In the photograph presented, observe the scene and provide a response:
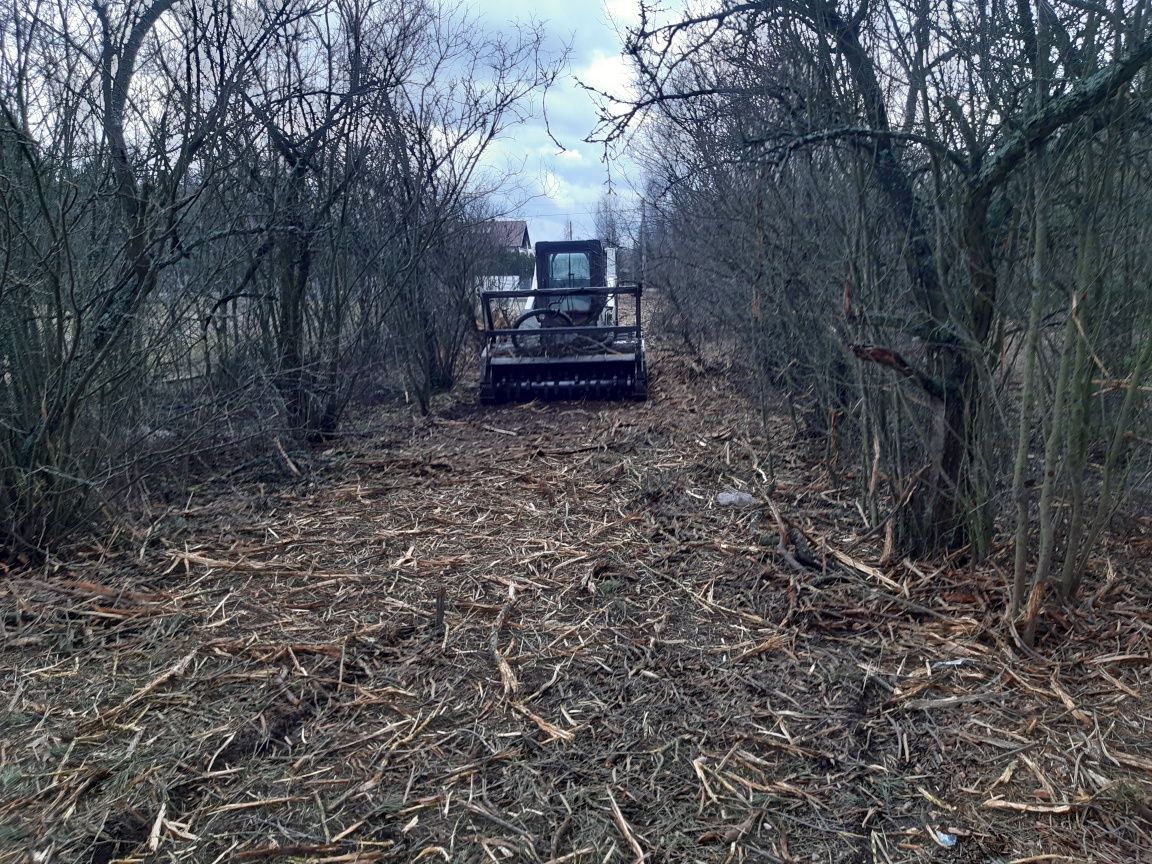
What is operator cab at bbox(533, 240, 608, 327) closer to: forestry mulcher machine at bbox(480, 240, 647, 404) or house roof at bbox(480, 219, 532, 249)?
house roof at bbox(480, 219, 532, 249)

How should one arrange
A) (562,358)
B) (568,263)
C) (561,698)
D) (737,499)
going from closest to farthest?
(561,698), (737,499), (562,358), (568,263)

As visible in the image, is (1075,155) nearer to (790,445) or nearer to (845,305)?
(845,305)

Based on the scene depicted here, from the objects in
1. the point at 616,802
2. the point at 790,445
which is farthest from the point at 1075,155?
the point at 790,445

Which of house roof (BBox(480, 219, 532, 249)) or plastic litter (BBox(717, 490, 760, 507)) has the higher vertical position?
house roof (BBox(480, 219, 532, 249))

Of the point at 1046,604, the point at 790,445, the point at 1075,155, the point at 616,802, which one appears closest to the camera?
the point at 616,802

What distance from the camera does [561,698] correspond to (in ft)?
11.7

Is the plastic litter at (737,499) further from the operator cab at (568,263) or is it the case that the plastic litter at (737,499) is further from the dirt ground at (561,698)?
the operator cab at (568,263)

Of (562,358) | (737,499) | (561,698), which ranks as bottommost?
(561,698)

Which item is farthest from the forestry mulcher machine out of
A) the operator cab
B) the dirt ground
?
the dirt ground

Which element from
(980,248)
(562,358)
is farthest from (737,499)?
(562,358)

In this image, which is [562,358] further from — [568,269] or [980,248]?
[980,248]

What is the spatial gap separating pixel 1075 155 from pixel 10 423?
216 inches

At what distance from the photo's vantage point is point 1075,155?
3602 millimetres

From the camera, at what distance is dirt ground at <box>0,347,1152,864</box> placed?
2.75 m
